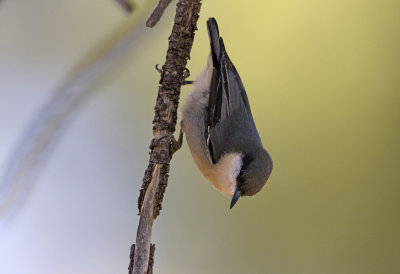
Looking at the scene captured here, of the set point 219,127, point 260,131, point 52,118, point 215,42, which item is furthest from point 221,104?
point 52,118

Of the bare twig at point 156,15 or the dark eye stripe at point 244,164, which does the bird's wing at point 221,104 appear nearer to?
the dark eye stripe at point 244,164

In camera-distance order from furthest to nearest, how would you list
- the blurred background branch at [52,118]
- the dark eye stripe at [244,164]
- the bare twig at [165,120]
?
the blurred background branch at [52,118] → the dark eye stripe at [244,164] → the bare twig at [165,120]

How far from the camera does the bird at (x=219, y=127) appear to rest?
131cm

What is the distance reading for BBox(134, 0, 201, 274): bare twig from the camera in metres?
0.89

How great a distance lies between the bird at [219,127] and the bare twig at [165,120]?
0.33m

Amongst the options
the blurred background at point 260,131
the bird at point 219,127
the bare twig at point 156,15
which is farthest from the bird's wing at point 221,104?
the bare twig at point 156,15

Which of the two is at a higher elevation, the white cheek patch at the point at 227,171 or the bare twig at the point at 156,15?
the bare twig at the point at 156,15

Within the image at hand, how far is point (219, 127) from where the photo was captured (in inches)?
52.1

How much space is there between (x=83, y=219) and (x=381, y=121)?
1.28 metres

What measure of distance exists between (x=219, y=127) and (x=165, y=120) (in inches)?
16.0

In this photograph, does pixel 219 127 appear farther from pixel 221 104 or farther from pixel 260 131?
pixel 260 131

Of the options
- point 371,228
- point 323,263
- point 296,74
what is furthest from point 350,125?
point 323,263

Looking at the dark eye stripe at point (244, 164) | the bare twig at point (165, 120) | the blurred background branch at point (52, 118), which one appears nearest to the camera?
the bare twig at point (165, 120)

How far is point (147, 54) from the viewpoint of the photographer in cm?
156
